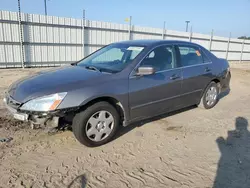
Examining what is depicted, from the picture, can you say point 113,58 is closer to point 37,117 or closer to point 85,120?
point 85,120

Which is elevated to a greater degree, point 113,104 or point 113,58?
point 113,58

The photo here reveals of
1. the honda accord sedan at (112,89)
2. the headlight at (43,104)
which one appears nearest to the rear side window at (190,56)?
the honda accord sedan at (112,89)

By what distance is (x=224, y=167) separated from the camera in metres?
3.10

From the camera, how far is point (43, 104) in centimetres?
302

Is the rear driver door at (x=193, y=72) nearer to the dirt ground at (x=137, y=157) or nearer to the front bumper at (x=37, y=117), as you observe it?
the dirt ground at (x=137, y=157)

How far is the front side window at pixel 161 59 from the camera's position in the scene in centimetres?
407

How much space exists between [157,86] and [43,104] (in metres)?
1.99

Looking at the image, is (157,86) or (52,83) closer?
(52,83)

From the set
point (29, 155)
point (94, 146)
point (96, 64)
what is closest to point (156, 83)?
point (96, 64)

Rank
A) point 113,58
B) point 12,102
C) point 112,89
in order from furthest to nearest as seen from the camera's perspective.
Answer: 1. point 113,58
2. point 112,89
3. point 12,102

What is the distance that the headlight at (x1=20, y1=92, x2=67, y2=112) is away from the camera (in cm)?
302

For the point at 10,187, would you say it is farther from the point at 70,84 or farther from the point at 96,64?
the point at 96,64

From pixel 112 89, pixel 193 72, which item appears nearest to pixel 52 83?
pixel 112 89

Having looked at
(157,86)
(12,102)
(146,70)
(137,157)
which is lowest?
(137,157)
